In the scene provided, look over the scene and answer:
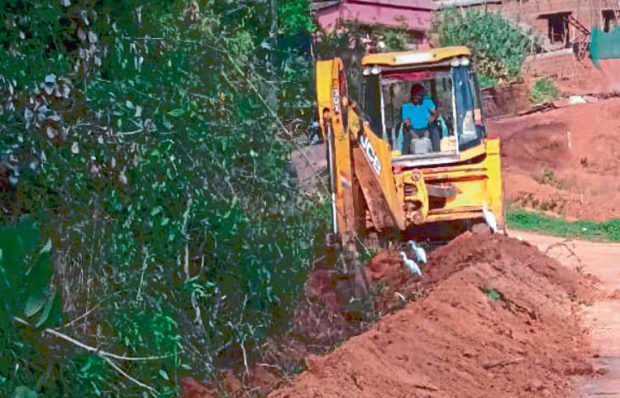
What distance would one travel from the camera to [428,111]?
55.4ft

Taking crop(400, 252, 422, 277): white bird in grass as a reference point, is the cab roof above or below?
above

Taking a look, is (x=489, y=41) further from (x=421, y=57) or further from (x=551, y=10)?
(x=421, y=57)

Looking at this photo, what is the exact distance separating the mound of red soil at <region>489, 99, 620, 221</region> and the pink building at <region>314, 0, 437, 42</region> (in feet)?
16.3

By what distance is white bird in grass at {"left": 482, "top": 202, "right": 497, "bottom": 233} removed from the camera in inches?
642

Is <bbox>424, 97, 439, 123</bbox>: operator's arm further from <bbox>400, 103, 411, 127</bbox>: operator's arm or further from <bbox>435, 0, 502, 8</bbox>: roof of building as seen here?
<bbox>435, 0, 502, 8</bbox>: roof of building

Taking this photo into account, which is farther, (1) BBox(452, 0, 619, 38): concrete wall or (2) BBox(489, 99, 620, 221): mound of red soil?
(1) BBox(452, 0, 619, 38): concrete wall

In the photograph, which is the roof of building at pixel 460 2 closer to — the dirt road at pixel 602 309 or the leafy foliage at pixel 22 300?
the dirt road at pixel 602 309

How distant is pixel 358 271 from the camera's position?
11.3 metres

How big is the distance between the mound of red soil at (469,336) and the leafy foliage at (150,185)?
82 cm

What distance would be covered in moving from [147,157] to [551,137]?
28938 mm

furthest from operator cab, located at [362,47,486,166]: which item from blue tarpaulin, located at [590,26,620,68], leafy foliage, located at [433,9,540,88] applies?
blue tarpaulin, located at [590,26,620,68]

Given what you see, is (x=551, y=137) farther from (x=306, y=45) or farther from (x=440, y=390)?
(x=440, y=390)

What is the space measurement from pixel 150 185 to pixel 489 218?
910 cm

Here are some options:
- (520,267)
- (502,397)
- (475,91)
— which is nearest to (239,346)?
(502,397)
